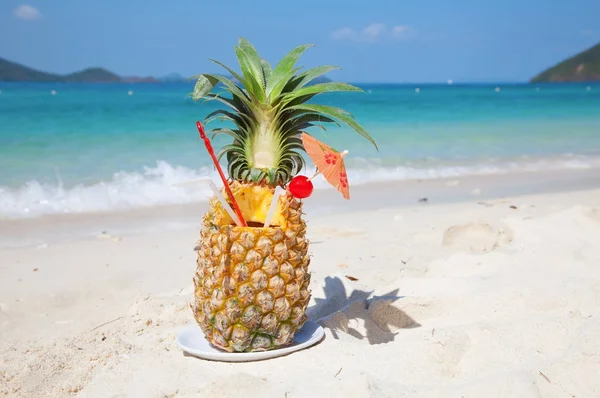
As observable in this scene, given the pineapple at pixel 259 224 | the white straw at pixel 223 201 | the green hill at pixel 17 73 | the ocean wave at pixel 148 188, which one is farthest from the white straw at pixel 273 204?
the green hill at pixel 17 73

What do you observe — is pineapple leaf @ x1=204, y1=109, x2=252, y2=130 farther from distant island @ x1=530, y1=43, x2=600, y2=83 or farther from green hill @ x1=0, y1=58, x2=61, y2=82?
distant island @ x1=530, y1=43, x2=600, y2=83

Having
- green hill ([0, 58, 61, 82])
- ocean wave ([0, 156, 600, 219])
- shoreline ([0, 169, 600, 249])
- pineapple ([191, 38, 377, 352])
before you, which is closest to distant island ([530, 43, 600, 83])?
green hill ([0, 58, 61, 82])

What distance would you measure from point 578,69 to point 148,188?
9581cm

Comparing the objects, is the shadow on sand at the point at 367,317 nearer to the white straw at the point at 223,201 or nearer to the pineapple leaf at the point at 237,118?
the white straw at the point at 223,201

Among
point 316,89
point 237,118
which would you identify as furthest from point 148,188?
point 316,89

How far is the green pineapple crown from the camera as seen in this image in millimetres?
3541

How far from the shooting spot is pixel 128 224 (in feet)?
25.4

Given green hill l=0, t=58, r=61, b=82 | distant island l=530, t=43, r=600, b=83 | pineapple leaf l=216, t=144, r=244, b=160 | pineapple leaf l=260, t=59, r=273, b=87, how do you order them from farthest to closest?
distant island l=530, t=43, r=600, b=83 → green hill l=0, t=58, r=61, b=82 → pineapple leaf l=260, t=59, r=273, b=87 → pineapple leaf l=216, t=144, r=244, b=160

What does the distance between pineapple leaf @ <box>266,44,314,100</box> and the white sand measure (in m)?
1.35

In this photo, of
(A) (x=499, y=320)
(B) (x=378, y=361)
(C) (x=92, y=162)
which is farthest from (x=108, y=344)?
(C) (x=92, y=162)

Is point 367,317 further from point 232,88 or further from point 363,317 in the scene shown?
point 232,88

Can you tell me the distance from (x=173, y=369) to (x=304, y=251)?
893 mm

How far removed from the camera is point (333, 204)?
8.77m

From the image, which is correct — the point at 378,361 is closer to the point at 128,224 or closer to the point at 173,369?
the point at 173,369
